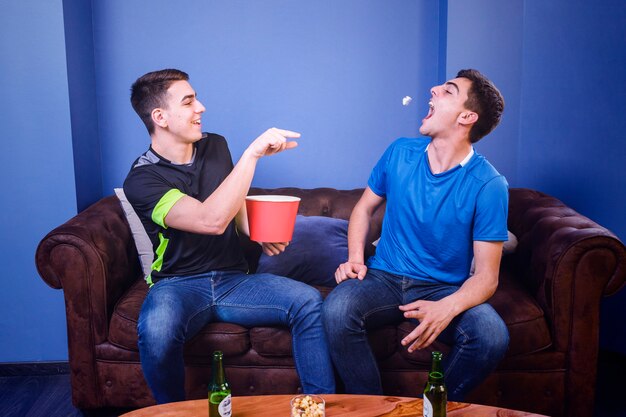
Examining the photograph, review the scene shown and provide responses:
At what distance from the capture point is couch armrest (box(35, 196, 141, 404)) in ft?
6.71

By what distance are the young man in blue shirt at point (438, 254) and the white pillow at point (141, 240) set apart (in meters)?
0.82

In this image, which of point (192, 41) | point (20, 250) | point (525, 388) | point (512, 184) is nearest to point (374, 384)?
point (525, 388)

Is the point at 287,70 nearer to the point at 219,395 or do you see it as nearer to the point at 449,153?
the point at 449,153

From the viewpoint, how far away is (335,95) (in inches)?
116

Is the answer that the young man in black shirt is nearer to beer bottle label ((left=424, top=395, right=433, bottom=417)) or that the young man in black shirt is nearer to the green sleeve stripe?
the green sleeve stripe

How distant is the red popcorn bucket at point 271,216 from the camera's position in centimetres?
179

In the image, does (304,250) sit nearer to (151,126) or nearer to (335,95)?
(151,126)

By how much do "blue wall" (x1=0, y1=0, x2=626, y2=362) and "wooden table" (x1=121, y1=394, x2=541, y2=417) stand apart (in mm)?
1469

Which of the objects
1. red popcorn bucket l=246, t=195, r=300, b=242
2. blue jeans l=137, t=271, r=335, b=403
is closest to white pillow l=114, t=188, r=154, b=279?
blue jeans l=137, t=271, r=335, b=403

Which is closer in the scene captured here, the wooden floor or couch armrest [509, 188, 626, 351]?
couch armrest [509, 188, 626, 351]

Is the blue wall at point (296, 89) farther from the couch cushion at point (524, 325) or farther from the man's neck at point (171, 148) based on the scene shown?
the couch cushion at point (524, 325)

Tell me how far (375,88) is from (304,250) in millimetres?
1050

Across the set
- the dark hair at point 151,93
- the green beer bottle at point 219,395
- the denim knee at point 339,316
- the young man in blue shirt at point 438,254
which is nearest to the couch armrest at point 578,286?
the young man in blue shirt at point 438,254

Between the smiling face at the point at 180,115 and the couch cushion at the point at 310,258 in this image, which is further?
the couch cushion at the point at 310,258
